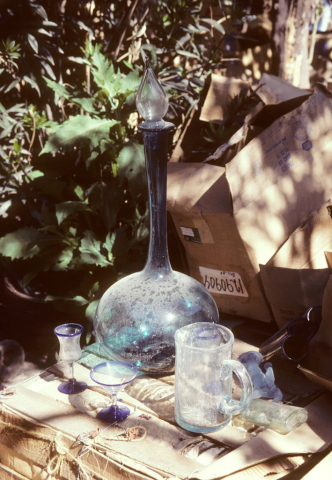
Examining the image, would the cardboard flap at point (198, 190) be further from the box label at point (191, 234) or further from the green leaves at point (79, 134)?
the green leaves at point (79, 134)

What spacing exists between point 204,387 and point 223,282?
0.56 meters

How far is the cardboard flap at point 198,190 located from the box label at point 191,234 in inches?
2.5

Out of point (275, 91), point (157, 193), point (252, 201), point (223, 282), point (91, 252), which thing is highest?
point (275, 91)

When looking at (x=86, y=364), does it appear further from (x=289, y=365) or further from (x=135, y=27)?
(x=135, y=27)

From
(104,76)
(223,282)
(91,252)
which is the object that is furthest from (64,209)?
(223,282)

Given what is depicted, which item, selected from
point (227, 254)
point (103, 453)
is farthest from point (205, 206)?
point (103, 453)

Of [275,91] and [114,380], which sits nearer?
[114,380]

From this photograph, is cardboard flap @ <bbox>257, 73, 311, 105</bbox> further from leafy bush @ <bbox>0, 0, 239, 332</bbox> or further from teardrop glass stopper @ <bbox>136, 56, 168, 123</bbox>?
teardrop glass stopper @ <bbox>136, 56, 168, 123</bbox>

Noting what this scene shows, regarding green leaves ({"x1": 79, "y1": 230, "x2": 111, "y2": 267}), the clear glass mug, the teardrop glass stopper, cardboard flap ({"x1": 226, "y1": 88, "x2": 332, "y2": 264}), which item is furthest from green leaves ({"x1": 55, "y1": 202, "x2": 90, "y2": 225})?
the clear glass mug

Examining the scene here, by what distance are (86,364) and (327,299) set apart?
57 cm

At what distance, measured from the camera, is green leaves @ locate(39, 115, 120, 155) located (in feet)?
5.53

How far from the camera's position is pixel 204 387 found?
882 millimetres

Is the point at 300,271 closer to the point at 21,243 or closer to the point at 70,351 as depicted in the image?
the point at 70,351

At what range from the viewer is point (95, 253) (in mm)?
1801
